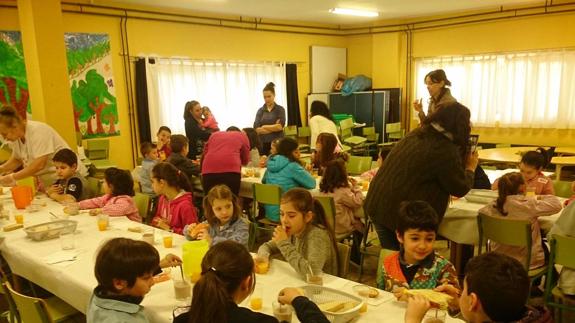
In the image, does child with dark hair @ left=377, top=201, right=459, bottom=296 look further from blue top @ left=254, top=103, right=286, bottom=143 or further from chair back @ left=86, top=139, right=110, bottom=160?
chair back @ left=86, top=139, right=110, bottom=160

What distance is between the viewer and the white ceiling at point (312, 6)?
732 centimetres

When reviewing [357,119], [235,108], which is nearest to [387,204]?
[235,108]

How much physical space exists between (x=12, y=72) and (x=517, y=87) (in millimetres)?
8189

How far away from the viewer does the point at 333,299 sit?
208 centimetres

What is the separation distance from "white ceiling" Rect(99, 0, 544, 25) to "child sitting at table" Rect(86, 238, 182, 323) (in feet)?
19.8

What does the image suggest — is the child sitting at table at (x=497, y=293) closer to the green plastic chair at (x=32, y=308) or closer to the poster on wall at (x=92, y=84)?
the green plastic chair at (x=32, y=308)

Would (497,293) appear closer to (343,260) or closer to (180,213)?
(343,260)

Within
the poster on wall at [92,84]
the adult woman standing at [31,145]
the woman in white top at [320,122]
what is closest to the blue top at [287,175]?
the woman in white top at [320,122]

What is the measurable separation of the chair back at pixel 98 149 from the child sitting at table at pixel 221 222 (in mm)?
4690

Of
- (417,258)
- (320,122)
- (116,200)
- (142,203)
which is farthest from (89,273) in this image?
(320,122)

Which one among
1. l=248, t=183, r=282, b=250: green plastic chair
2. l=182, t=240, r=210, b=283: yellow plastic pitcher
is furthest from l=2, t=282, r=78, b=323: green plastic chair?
l=248, t=183, r=282, b=250: green plastic chair

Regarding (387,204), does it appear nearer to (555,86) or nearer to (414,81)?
(555,86)

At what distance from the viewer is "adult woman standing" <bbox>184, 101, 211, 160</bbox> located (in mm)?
6508

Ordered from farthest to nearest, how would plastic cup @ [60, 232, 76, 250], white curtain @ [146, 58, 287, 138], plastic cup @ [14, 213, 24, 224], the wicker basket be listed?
white curtain @ [146, 58, 287, 138]
plastic cup @ [14, 213, 24, 224]
plastic cup @ [60, 232, 76, 250]
the wicker basket
